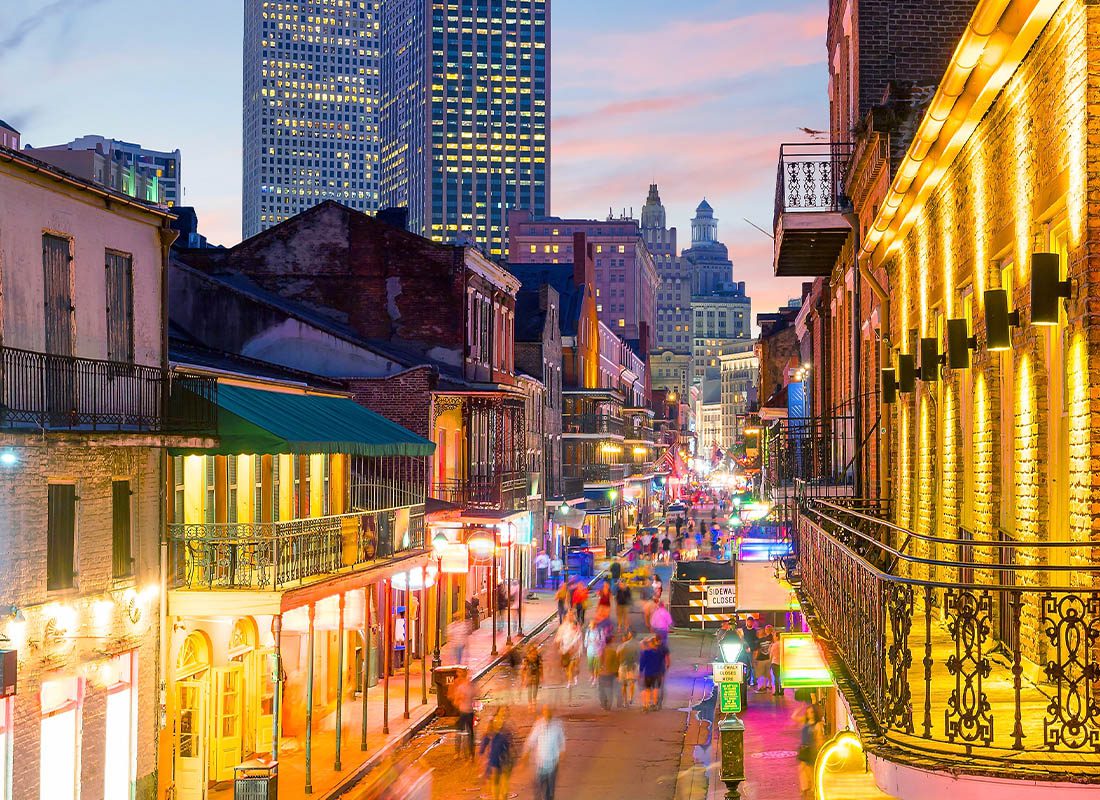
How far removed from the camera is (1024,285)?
34.3 ft

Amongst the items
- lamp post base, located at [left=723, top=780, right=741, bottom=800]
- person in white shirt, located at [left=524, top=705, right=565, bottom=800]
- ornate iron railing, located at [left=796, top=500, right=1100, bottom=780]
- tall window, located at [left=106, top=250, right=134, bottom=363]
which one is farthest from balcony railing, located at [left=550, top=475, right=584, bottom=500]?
ornate iron railing, located at [left=796, top=500, right=1100, bottom=780]

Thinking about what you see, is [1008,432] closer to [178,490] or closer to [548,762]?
[548,762]

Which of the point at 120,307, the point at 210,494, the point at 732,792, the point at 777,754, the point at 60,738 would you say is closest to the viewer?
the point at 60,738

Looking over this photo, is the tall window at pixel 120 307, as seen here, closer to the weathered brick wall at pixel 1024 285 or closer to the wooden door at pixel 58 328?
the wooden door at pixel 58 328

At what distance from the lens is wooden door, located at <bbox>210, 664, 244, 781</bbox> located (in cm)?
2278

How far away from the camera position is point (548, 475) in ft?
213

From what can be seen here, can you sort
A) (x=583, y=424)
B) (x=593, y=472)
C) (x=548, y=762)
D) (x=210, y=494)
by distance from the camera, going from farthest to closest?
(x=583, y=424)
(x=593, y=472)
(x=210, y=494)
(x=548, y=762)

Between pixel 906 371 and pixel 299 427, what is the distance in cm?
1052

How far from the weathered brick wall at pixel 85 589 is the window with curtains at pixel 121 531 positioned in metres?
0.13

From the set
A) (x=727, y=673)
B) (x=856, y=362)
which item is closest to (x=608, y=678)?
(x=856, y=362)

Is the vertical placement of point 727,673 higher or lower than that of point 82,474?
lower

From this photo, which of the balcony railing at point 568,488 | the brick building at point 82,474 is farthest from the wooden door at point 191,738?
the balcony railing at point 568,488

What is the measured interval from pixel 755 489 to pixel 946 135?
52.3 metres

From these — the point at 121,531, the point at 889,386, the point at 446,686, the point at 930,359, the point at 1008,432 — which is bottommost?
the point at 446,686
